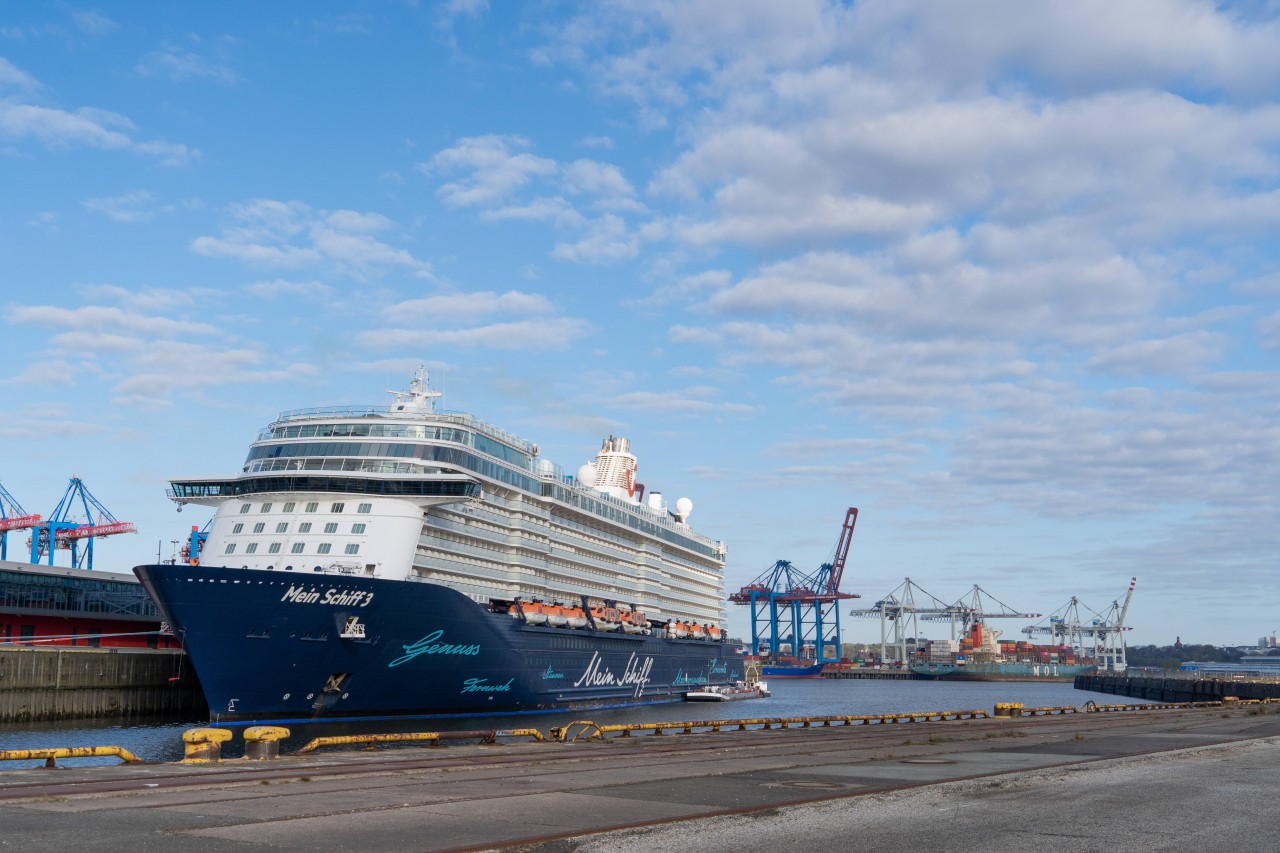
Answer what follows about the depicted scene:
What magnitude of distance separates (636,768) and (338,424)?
29.5m

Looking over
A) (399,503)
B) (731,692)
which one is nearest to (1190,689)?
(731,692)

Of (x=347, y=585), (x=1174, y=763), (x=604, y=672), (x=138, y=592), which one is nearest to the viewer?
(x=1174, y=763)

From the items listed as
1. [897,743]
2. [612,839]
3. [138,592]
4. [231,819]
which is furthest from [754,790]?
[138,592]

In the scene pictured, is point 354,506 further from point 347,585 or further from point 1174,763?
point 1174,763

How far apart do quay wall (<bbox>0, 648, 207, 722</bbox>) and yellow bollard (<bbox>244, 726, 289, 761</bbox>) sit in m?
30.7

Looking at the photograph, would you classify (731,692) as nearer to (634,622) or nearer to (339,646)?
(634,622)

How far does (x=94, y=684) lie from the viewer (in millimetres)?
52656

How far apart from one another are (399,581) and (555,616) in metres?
12.9

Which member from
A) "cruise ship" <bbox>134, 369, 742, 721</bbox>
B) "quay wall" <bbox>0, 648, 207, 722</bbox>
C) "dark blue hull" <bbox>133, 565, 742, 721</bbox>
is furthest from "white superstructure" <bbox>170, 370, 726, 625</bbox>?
"quay wall" <bbox>0, 648, 207, 722</bbox>

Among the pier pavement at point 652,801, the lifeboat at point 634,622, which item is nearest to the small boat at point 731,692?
the lifeboat at point 634,622

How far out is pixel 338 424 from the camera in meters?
49.5

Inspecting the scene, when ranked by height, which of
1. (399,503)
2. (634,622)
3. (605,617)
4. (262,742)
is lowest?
(262,742)

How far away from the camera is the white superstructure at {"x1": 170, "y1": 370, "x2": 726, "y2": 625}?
46.0 metres

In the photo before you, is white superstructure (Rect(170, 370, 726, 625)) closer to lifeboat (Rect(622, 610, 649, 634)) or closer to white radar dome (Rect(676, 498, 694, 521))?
lifeboat (Rect(622, 610, 649, 634))
